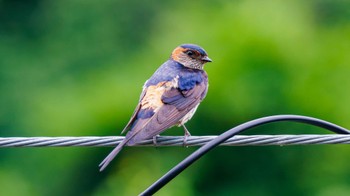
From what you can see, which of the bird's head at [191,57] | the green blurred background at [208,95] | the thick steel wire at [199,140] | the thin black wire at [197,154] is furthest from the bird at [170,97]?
the green blurred background at [208,95]

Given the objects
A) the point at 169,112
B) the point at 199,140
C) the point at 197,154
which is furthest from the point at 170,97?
the point at 197,154

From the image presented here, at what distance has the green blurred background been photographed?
331 inches

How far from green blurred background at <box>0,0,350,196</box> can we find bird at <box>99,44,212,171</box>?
2352mm

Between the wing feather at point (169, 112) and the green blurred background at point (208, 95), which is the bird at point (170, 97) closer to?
the wing feather at point (169, 112)

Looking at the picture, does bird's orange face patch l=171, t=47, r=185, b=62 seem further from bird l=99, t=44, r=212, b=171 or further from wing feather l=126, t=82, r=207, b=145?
wing feather l=126, t=82, r=207, b=145

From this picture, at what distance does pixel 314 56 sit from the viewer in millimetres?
9648

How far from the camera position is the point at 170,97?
468 cm

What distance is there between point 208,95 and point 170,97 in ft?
12.6

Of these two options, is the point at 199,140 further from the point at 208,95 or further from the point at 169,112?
the point at 208,95

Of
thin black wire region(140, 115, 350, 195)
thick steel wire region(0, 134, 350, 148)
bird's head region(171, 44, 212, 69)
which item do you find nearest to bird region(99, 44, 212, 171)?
bird's head region(171, 44, 212, 69)

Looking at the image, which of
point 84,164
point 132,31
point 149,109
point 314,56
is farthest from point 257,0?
point 149,109

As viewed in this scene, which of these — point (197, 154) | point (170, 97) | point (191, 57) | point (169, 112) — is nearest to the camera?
point (197, 154)

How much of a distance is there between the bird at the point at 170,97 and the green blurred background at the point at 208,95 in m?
2.35

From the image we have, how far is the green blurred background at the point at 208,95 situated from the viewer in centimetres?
841
